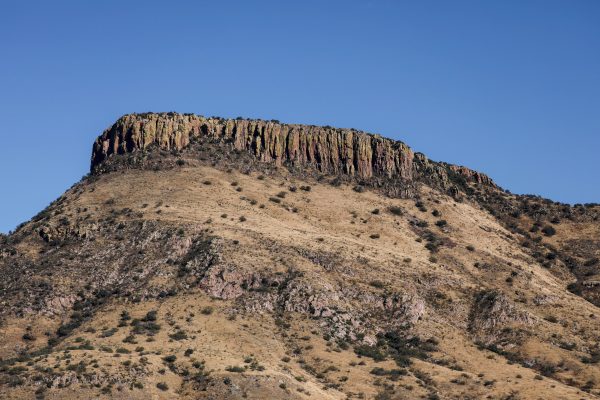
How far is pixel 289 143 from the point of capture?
151500mm

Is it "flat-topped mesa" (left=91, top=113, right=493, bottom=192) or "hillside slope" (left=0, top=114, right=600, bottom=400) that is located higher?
"flat-topped mesa" (left=91, top=113, right=493, bottom=192)

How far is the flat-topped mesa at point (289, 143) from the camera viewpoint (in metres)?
150

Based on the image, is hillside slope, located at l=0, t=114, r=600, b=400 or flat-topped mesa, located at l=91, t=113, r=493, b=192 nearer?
hillside slope, located at l=0, t=114, r=600, b=400

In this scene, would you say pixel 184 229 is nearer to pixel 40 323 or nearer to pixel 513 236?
pixel 40 323

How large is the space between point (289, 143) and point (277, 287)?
44950 mm

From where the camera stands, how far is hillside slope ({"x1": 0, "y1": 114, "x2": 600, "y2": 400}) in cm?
9381

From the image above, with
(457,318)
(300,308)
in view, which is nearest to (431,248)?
(457,318)

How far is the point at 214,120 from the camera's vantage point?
15538cm

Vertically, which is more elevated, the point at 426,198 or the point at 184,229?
the point at 426,198

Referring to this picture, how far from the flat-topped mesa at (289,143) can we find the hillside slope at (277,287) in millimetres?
503

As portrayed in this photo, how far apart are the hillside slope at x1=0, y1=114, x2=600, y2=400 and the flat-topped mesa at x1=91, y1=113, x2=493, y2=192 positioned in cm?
50

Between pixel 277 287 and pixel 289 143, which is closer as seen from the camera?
pixel 277 287

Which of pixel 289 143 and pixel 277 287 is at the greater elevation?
pixel 289 143

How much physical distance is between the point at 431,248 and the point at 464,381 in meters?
35.3
